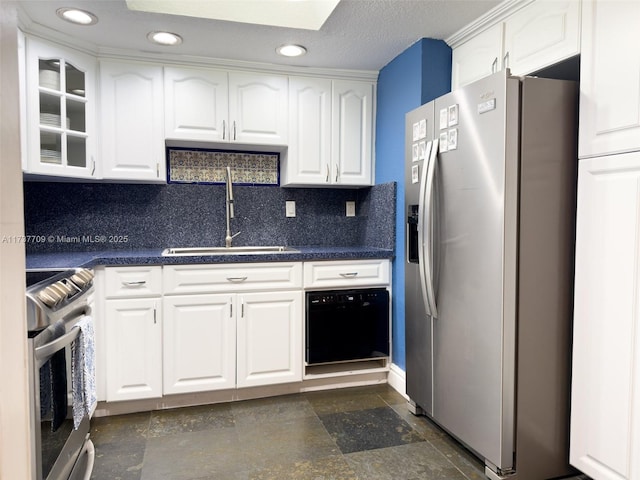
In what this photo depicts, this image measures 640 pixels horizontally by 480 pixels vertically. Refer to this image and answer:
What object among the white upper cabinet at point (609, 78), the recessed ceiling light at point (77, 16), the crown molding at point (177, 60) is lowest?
the white upper cabinet at point (609, 78)

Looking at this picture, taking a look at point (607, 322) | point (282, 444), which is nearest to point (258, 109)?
point (282, 444)

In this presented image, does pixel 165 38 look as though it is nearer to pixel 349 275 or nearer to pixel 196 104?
pixel 196 104

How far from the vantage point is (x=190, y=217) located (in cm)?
312

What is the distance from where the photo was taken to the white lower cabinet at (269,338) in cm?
265

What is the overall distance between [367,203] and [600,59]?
186 cm

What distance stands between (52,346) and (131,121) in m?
1.84

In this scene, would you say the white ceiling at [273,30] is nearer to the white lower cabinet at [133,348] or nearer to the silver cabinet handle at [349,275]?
the silver cabinet handle at [349,275]

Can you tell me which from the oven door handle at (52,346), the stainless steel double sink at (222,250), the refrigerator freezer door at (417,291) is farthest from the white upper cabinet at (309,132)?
the oven door handle at (52,346)

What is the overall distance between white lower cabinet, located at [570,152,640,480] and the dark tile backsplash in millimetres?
1346

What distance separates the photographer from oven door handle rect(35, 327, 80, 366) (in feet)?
4.04

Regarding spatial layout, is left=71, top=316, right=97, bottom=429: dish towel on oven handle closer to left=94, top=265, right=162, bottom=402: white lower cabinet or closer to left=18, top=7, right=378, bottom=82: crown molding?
left=94, top=265, right=162, bottom=402: white lower cabinet

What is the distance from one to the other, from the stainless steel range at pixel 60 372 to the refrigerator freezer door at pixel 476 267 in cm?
159

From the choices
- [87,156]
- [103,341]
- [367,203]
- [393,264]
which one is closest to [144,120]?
[87,156]

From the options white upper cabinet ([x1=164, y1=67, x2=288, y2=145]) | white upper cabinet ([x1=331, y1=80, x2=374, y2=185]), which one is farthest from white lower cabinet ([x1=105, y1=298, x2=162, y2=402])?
white upper cabinet ([x1=331, y1=80, x2=374, y2=185])
